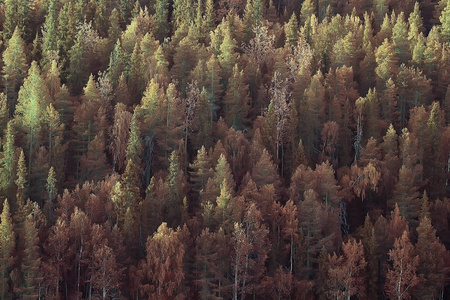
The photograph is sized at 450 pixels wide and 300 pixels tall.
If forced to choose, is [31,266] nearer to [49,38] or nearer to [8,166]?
[8,166]

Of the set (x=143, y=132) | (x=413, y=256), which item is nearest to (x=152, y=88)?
(x=143, y=132)

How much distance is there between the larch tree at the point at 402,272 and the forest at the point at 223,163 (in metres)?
0.22

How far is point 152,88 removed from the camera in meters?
94.2

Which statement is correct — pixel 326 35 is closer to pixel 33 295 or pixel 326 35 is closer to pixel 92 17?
pixel 92 17

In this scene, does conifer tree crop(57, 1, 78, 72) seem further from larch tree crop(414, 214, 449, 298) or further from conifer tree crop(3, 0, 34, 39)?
larch tree crop(414, 214, 449, 298)

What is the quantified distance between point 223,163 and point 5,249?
24847 mm

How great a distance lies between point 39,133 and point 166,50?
29863 mm

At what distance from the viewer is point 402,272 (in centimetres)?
7675

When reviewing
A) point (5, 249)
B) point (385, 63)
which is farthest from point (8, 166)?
point (385, 63)

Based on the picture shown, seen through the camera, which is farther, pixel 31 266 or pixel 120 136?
pixel 120 136

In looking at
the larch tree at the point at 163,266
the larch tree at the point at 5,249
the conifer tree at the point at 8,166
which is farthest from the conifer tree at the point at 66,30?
the larch tree at the point at 163,266

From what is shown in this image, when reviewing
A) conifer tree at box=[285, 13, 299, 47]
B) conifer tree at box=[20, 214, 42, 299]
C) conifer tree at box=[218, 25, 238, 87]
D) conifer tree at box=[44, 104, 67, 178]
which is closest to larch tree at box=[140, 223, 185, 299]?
Result: conifer tree at box=[20, 214, 42, 299]

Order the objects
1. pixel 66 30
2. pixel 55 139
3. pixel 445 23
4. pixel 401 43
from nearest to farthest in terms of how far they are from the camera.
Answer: pixel 55 139, pixel 401 43, pixel 66 30, pixel 445 23

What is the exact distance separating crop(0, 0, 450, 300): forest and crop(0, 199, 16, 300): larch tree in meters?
0.16
